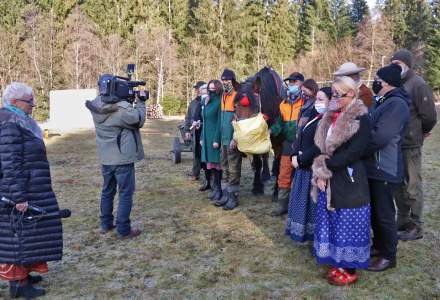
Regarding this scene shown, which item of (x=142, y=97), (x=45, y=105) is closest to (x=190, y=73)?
(x=45, y=105)

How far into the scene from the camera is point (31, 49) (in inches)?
1298

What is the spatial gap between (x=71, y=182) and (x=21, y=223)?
4.59 m

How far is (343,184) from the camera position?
11.1ft

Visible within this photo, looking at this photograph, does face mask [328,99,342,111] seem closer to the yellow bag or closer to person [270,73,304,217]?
person [270,73,304,217]

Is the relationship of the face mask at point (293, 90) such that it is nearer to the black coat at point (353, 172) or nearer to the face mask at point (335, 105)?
the face mask at point (335, 105)

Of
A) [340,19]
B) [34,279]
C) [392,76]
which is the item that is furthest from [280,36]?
[34,279]

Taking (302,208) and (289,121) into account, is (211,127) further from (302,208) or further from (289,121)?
(302,208)

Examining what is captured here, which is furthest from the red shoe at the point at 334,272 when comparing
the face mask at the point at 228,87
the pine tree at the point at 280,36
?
the pine tree at the point at 280,36

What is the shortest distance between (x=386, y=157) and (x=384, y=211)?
17.9 inches

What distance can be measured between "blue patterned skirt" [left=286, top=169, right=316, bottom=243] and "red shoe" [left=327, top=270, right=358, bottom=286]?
0.58 meters

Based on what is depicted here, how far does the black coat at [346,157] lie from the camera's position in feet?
10.8

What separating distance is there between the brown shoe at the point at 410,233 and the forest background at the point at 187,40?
3100 cm

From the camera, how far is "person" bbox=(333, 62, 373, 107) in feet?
13.4

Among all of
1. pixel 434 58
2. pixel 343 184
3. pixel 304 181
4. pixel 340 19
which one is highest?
pixel 340 19
